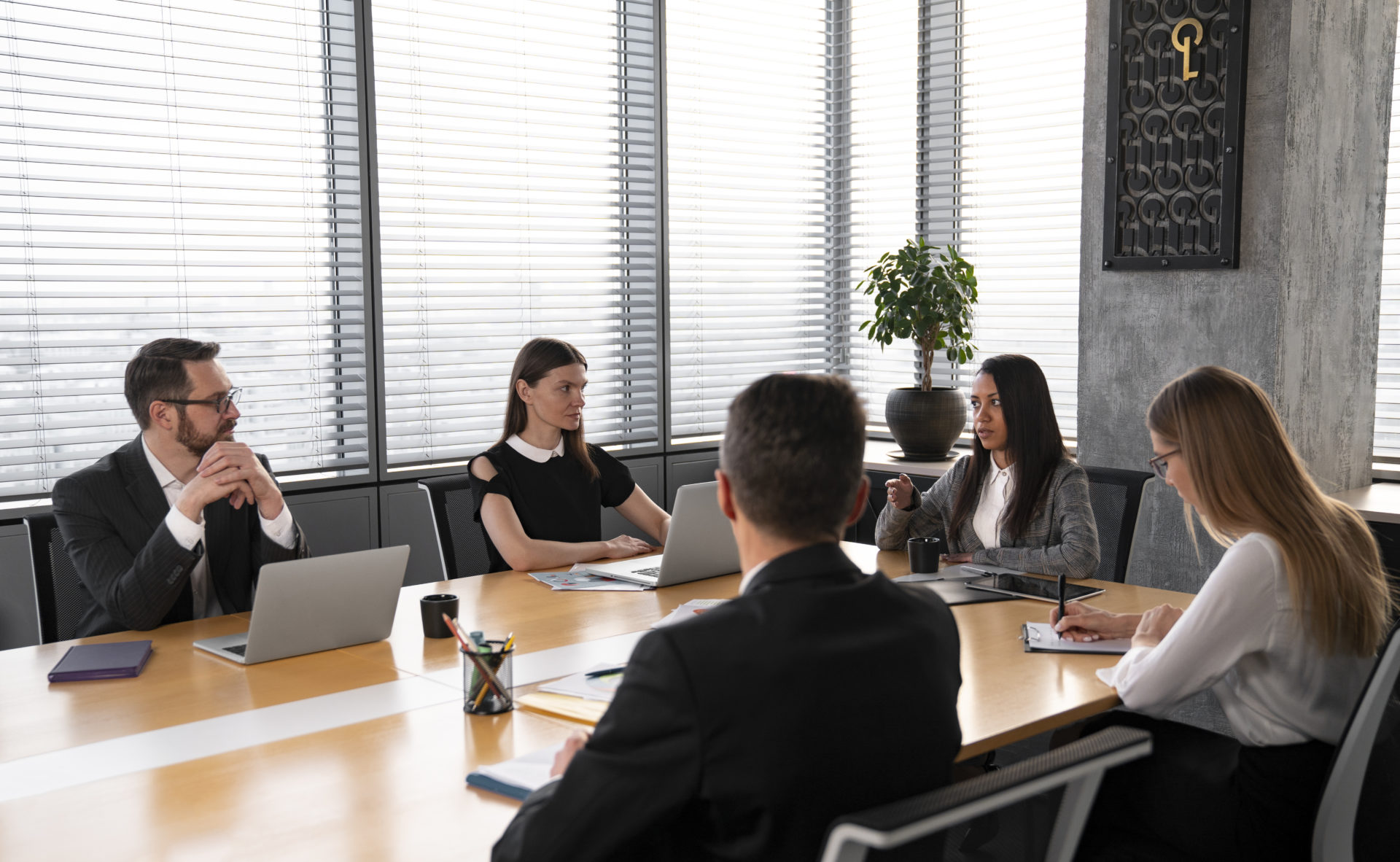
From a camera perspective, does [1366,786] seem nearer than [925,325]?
Yes

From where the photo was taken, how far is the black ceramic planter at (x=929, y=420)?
4523mm

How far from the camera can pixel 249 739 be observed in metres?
1.75

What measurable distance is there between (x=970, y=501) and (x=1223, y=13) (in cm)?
177

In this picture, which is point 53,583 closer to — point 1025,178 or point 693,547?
point 693,547

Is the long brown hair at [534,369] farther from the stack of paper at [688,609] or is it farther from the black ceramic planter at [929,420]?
the black ceramic planter at [929,420]

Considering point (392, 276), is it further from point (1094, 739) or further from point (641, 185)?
point (1094, 739)

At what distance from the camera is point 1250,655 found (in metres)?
1.94

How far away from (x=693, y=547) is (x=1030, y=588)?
0.80m

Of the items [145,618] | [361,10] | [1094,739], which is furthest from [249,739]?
[361,10]

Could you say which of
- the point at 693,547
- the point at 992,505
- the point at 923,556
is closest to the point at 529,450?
the point at 693,547

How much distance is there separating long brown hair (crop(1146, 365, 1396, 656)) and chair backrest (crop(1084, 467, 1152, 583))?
0.96m

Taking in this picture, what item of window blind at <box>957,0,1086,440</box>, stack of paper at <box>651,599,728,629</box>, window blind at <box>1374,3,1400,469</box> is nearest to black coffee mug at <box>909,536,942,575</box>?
stack of paper at <box>651,599,728,629</box>

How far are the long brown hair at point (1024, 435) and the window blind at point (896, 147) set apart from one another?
193 centimetres

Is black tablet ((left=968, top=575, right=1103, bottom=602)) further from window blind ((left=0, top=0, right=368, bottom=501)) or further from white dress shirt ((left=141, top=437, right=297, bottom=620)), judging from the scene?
window blind ((left=0, top=0, right=368, bottom=501))
